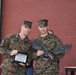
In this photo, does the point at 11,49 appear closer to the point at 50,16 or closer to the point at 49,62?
the point at 49,62

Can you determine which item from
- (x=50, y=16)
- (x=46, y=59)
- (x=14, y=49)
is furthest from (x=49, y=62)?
(x=50, y=16)

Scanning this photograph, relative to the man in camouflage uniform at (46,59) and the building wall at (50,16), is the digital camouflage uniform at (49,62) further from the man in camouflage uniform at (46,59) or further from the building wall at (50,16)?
the building wall at (50,16)

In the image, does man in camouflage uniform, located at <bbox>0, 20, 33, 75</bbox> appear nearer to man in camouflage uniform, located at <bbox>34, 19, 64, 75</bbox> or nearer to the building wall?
man in camouflage uniform, located at <bbox>34, 19, 64, 75</bbox>

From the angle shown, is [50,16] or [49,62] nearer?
[49,62]

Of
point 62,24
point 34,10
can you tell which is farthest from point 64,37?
point 34,10

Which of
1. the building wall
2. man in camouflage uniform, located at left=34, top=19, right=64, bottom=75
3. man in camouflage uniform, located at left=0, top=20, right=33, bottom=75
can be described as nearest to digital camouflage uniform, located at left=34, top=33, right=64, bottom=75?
man in camouflage uniform, located at left=34, top=19, right=64, bottom=75

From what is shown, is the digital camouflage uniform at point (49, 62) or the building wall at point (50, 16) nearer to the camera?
the digital camouflage uniform at point (49, 62)

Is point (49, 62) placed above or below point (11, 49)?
below

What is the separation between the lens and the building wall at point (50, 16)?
5.53 m

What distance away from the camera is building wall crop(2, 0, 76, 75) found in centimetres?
553

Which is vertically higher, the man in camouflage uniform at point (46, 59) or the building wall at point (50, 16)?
the building wall at point (50, 16)

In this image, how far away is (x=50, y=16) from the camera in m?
5.62

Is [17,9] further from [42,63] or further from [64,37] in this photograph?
[42,63]

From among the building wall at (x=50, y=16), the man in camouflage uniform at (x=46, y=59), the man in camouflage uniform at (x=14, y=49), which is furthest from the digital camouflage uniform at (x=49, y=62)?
the building wall at (x=50, y=16)
